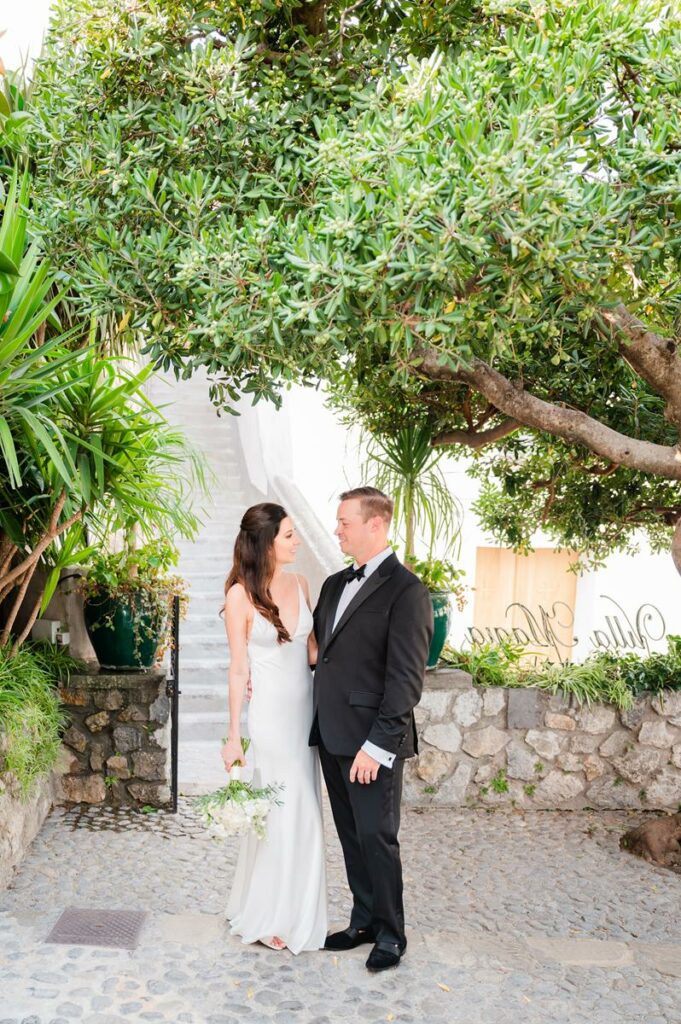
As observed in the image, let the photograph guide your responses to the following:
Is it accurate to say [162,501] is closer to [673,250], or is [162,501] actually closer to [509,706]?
[509,706]

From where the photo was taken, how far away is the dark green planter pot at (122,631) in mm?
5020

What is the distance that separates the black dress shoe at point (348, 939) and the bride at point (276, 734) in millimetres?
35

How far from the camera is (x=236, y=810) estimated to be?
10.3ft

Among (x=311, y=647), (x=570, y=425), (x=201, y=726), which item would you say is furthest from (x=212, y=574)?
(x=570, y=425)

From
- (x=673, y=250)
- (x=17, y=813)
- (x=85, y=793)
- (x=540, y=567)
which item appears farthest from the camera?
(x=540, y=567)

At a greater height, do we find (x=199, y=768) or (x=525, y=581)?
(x=525, y=581)

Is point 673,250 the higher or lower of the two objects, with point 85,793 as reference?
higher

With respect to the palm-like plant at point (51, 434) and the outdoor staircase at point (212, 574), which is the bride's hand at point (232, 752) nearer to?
the palm-like plant at point (51, 434)

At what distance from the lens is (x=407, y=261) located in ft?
8.07

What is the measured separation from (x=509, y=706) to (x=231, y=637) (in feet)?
8.34

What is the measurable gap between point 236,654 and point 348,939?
1.14m

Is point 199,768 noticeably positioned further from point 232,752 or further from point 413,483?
point 232,752

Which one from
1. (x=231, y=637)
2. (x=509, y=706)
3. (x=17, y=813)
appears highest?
(x=231, y=637)

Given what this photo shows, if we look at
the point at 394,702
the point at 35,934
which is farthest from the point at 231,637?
the point at 35,934
